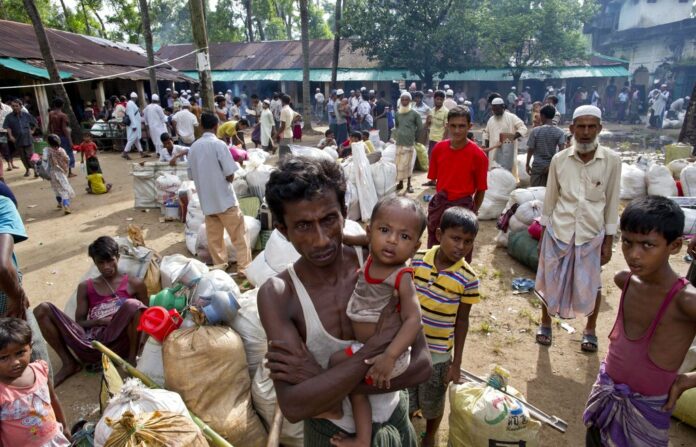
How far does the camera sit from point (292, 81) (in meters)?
24.5

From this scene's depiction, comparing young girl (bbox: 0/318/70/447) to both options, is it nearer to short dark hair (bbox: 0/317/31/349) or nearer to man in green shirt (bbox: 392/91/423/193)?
short dark hair (bbox: 0/317/31/349)

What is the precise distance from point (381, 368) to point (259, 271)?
2.86 meters

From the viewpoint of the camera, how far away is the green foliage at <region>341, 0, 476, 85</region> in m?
20.0

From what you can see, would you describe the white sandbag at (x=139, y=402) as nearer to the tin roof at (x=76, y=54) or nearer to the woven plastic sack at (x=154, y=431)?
the woven plastic sack at (x=154, y=431)

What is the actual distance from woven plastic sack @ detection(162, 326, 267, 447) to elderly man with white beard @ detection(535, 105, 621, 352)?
2.37 meters

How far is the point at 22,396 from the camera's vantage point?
2.16 m

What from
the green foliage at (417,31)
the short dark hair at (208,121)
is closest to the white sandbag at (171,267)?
the short dark hair at (208,121)

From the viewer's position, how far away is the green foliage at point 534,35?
1952 cm

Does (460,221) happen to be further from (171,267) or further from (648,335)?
(171,267)

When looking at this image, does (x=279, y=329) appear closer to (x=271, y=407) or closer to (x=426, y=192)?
(x=271, y=407)

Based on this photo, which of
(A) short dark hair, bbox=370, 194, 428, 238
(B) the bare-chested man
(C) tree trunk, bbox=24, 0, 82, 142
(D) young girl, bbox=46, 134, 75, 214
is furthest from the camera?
(C) tree trunk, bbox=24, 0, 82, 142

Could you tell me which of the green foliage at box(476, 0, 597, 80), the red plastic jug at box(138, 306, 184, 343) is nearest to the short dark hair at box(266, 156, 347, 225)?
the red plastic jug at box(138, 306, 184, 343)

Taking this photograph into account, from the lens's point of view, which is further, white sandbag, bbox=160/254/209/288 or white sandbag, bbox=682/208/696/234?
white sandbag, bbox=682/208/696/234

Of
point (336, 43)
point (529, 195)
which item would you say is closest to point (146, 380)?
point (529, 195)
